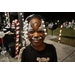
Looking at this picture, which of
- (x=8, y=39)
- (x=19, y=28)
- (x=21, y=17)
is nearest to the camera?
(x=21, y=17)

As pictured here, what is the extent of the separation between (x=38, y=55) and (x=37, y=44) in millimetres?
276

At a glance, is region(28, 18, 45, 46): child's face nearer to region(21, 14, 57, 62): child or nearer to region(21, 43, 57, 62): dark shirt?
region(21, 14, 57, 62): child

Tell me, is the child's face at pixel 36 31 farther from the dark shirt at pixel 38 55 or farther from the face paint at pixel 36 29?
the dark shirt at pixel 38 55

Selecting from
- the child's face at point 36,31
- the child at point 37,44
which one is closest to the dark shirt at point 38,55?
the child at point 37,44

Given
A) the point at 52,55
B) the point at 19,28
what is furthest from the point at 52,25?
the point at 52,55

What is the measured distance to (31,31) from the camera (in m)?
1.40

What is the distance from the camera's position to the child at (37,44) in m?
1.38

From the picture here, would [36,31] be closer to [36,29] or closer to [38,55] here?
[36,29]

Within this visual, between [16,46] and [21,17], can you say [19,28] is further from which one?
[16,46]

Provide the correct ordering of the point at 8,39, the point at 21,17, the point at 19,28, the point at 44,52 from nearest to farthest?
the point at 44,52 → the point at 21,17 → the point at 19,28 → the point at 8,39

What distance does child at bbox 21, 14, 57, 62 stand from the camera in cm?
138

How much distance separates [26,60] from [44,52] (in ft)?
1.59

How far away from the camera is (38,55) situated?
1524 mm

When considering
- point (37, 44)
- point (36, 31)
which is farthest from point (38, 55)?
point (36, 31)
